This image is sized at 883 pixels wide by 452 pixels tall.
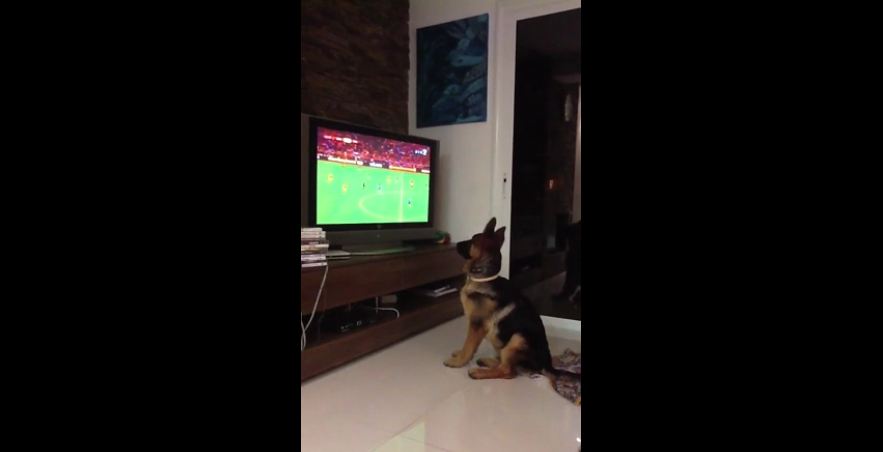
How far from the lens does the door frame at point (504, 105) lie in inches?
121

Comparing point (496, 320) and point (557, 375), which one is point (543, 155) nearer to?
point (496, 320)

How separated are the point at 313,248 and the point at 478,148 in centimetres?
157

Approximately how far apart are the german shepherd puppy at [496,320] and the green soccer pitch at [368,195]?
664mm

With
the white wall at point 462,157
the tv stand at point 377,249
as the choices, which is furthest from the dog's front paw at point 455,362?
the white wall at point 462,157

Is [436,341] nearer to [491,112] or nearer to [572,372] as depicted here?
[572,372]

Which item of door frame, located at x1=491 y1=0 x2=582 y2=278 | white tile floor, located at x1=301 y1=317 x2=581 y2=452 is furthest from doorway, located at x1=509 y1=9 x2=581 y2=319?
white tile floor, located at x1=301 y1=317 x2=581 y2=452

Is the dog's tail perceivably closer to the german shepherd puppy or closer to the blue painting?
the german shepherd puppy

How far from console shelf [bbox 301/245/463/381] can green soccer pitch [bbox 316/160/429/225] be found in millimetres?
269

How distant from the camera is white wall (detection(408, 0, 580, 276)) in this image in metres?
3.07

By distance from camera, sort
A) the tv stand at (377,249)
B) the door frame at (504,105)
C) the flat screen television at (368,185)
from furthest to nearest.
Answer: the door frame at (504,105), the tv stand at (377,249), the flat screen television at (368,185)

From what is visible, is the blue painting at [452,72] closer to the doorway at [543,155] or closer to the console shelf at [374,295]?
the doorway at [543,155]

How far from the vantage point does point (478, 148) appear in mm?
3152
